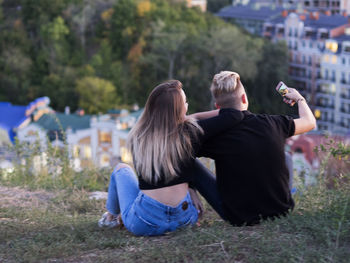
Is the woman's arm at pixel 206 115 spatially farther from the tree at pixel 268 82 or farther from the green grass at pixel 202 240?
the tree at pixel 268 82

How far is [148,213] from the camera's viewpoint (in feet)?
10.4

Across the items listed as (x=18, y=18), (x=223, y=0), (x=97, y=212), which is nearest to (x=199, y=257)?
(x=97, y=212)

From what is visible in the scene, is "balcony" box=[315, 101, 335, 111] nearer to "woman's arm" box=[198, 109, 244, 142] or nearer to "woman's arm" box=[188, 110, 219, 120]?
"woman's arm" box=[188, 110, 219, 120]

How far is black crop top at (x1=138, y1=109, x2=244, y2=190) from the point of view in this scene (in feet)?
10.1

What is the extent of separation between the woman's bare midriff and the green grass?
18 centimetres

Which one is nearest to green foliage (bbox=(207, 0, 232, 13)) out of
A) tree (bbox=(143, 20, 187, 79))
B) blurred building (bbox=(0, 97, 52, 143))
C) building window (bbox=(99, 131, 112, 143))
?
tree (bbox=(143, 20, 187, 79))

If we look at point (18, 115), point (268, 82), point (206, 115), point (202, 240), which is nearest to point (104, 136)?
point (18, 115)

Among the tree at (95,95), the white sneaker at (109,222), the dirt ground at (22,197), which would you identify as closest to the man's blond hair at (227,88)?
the white sneaker at (109,222)

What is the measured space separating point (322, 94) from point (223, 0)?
70.4ft

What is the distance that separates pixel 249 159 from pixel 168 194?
0.49 metres

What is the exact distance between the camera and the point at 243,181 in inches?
124

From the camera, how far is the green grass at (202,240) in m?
2.73

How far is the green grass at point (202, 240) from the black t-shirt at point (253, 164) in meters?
0.11

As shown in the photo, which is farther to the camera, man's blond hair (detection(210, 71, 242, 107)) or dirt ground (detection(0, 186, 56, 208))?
dirt ground (detection(0, 186, 56, 208))
